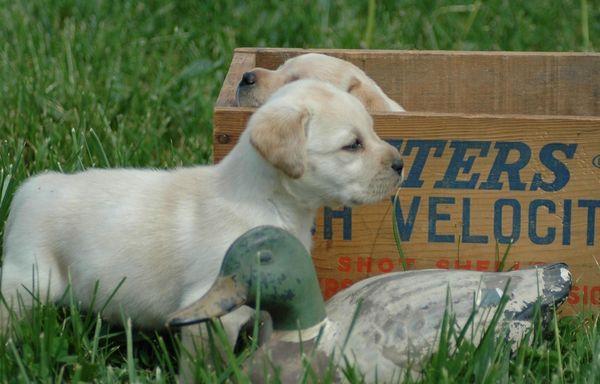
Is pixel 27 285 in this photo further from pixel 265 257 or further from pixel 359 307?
pixel 359 307

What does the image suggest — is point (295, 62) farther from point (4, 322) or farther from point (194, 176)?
point (4, 322)

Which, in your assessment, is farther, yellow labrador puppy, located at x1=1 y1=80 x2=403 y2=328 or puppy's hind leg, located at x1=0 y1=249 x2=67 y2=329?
puppy's hind leg, located at x1=0 y1=249 x2=67 y2=329

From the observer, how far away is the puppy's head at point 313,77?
4.16 m

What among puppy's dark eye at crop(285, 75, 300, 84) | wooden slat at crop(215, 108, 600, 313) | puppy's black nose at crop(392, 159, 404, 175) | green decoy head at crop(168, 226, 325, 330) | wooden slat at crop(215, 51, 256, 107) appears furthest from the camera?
puppy's dark eye at crop(285, 75, 300, 84)

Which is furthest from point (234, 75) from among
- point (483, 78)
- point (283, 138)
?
point (283, 138)

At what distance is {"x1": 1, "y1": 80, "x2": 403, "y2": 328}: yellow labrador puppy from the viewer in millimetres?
3283

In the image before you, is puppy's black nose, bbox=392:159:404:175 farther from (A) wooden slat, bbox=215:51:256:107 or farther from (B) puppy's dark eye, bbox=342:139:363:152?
(A) wooden slat, bbox=215:51:256:107

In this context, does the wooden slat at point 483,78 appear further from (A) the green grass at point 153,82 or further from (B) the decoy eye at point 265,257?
(B) the decoy eye at point 265,257

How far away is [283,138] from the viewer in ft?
10.4

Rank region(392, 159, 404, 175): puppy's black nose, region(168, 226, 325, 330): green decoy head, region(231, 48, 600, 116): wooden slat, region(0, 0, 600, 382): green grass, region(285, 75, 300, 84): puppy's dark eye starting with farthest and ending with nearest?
1. region(231, 48, 600, 116): wooden slat
2. region(285, 75, 300, 84): puppy's dark eye
3. region(392, 159, 404, 175): puppy's black nose
4. region(0, 0, 600, 382): green grass
5. region(168, 226, 325, 330): green decoy head

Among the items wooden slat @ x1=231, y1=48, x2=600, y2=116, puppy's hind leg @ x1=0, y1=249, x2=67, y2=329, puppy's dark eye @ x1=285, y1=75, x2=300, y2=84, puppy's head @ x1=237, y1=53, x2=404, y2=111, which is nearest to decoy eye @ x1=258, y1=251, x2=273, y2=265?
puppy's hind leg @ x1=0, y1=249, x2=67, y2=329

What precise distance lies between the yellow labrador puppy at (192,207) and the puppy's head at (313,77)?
0.69 metres

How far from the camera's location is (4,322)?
352cm

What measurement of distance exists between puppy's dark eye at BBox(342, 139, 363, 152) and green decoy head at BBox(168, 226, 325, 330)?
14.6 inches
